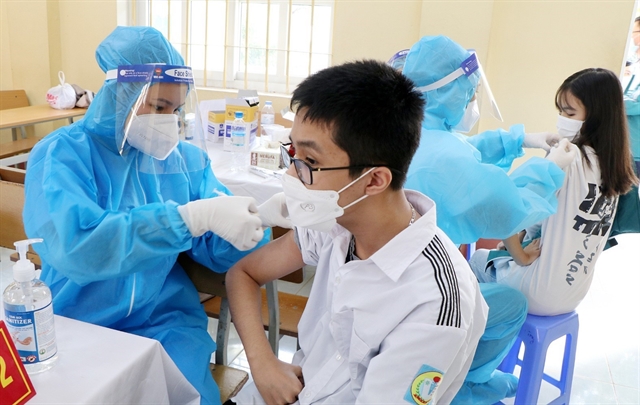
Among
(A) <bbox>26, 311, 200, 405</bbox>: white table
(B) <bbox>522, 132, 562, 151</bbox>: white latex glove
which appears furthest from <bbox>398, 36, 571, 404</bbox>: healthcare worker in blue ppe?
(A) <bbox>26, 311, 200, 405</bbox>: white table

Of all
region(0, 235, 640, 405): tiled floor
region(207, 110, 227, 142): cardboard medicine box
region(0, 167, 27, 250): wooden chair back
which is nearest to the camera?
region(0, 167, 27, 250): wooden chair back

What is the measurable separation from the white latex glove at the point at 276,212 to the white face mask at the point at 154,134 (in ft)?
0.98

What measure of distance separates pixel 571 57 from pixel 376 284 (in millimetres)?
3179

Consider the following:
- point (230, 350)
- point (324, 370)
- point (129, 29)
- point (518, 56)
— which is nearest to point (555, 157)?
point (324, 370)

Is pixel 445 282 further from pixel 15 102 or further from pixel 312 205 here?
pixel 15 102

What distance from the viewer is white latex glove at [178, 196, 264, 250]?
1162 millimetres

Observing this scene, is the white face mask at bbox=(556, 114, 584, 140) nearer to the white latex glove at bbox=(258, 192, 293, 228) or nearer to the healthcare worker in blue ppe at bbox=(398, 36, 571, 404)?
the healthcare worker in blue ppe at bbox=(398, 36, 571, 404)

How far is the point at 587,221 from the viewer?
5.65ft

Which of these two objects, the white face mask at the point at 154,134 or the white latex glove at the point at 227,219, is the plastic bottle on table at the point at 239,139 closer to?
the white face mask at the point at 154,134

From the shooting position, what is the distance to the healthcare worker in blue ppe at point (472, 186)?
1565mm

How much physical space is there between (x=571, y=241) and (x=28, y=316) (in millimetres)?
1569

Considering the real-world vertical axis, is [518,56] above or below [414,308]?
above

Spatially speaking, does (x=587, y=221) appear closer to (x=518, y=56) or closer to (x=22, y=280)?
(x=22, y=280)

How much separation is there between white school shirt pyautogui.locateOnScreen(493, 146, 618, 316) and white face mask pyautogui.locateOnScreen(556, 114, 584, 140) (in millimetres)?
107
